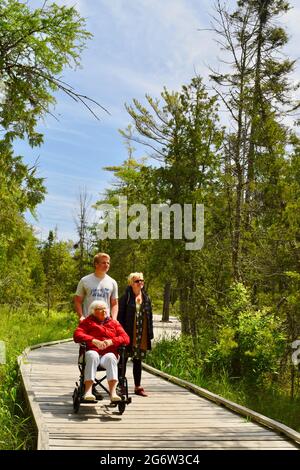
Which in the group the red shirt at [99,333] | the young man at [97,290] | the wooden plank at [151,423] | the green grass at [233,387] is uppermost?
the young man at [97,290]

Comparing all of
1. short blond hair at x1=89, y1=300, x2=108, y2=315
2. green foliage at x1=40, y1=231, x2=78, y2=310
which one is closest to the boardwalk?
short blond hair at x1=89, y1=300, x2=108, y2=315

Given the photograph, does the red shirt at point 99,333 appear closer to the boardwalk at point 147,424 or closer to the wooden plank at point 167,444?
the boardwalk at point 147,424

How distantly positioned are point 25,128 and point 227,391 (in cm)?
838

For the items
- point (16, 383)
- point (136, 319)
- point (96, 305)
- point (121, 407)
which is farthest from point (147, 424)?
point (16, 383)

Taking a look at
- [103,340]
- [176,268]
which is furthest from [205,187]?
[103,340]

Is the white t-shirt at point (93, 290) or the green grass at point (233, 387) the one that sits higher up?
the white t-shirt at point (93, 290)

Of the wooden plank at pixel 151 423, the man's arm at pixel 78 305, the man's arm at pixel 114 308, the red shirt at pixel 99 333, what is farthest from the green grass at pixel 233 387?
the man's arm at pixel 78 305

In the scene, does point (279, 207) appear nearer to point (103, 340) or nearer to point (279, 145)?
point (279, 145)

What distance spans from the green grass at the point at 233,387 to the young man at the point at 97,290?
278cm

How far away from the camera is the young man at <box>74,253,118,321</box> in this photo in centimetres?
663

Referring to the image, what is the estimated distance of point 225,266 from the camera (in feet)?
48.8

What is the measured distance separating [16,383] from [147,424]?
12.0 feet

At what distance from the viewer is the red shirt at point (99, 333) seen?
242 inches
